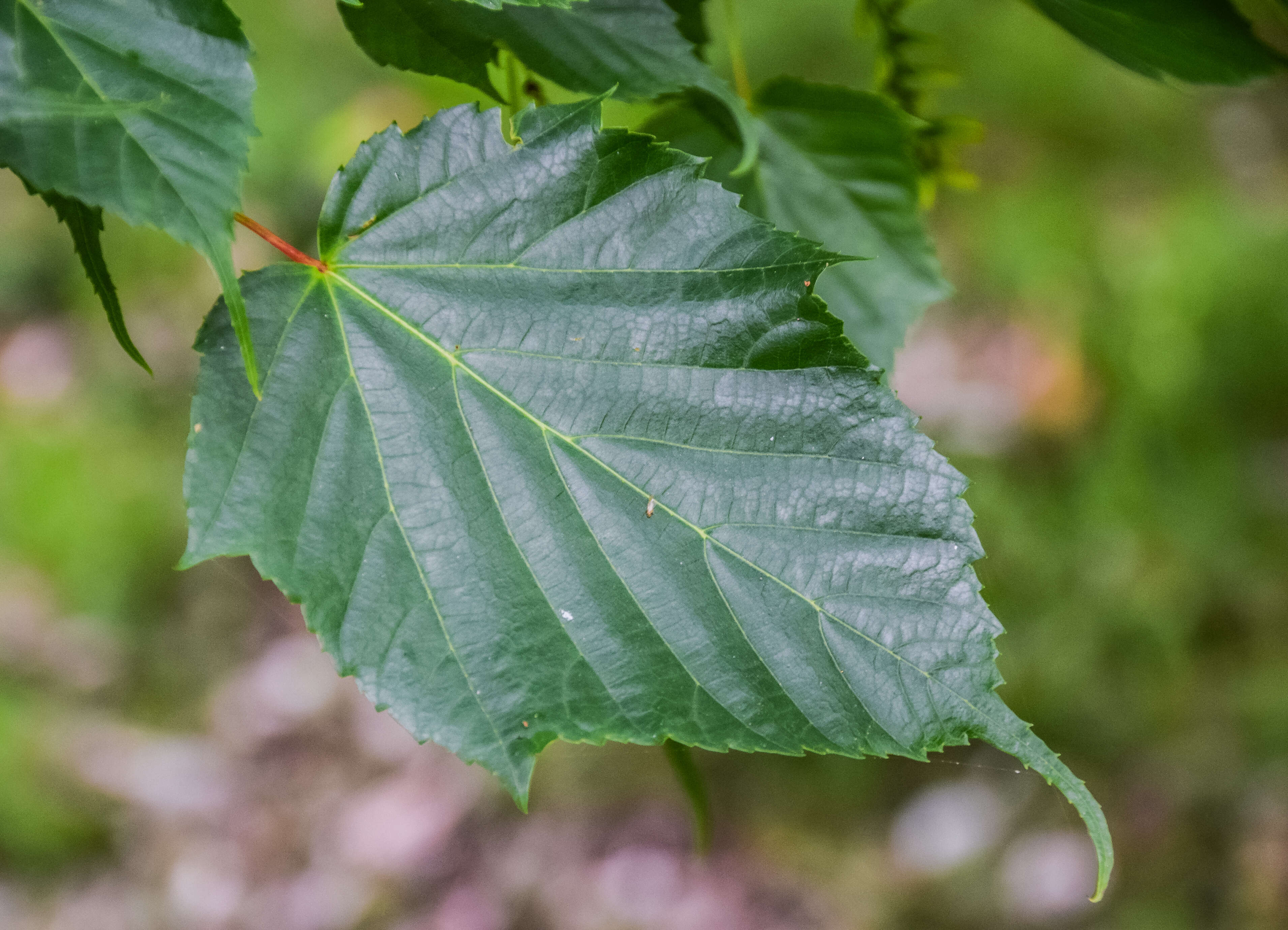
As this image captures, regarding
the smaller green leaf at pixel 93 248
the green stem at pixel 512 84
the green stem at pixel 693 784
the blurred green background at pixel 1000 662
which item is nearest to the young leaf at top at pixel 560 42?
the green stem at pixel 512 84

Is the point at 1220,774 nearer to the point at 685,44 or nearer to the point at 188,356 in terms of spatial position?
the point at 685,44

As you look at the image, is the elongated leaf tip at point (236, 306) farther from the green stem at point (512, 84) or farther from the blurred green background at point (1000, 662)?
the blurred green background at point (1000, 662)

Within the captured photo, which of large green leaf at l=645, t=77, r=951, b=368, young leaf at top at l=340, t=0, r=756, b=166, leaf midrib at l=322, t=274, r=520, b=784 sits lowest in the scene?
leaf midrib at l=322, t=274, r=520, b=784

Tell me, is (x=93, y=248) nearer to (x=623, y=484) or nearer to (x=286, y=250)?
(x=286, y=250)

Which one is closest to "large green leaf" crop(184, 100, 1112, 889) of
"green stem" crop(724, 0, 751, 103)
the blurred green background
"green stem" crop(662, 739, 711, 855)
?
"green stem" crop(662, 739, 711, 855)

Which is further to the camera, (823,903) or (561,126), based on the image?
(823,903)

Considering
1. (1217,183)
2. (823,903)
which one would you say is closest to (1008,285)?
(1217,183)

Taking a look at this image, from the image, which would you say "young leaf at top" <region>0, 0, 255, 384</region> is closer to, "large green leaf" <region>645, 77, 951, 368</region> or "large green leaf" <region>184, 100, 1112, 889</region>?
"large green leaf" <region>184, 100, 1112, 889</region>
